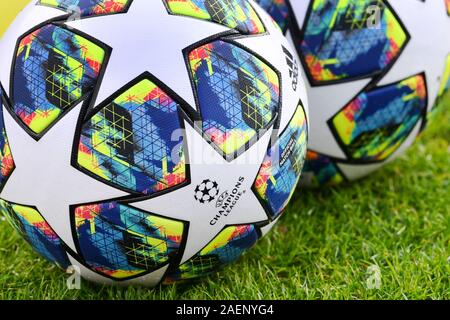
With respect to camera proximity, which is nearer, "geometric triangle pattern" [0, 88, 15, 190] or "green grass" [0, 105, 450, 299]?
"geometric triangle pattern" [0, 88, 15, 190]

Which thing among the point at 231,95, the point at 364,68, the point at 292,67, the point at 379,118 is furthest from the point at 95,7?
the point at 379,118

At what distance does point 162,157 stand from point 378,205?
1.41m

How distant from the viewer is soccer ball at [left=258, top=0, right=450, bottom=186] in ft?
8.75

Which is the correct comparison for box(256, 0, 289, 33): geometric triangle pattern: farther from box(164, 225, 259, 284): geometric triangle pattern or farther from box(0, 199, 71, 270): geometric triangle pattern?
box(0, 199, 71, 270): geometric triangle pattern

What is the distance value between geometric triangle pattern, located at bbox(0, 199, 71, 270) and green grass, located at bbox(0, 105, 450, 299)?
24 cm

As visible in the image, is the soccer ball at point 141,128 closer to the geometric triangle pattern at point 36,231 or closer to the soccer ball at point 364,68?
the geometric triangle pattern at point 36,231

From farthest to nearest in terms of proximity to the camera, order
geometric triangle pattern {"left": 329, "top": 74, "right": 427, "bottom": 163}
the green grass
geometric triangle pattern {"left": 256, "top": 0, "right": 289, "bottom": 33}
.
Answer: geometric triangle pattern {"left": 329, "top": 74, "right": 427, "bottom": 163} < geometric triangle pattern {"left": 256, "top": 0, "right": 289, "bottom": 33} < the green grass

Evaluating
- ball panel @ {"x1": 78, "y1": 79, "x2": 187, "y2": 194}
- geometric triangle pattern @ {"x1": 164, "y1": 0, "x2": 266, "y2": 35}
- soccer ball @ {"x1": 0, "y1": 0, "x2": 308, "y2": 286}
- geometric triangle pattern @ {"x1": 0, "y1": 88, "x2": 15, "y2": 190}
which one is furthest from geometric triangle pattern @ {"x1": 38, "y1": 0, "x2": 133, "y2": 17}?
geometric triangle pattern @ {"x1": 0, "y1": 88, "x2": 15, "y2": 190}

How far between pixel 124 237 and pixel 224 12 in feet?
2.67

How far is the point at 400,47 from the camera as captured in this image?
2762 mm

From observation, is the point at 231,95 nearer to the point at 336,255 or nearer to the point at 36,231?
the point at 36,231

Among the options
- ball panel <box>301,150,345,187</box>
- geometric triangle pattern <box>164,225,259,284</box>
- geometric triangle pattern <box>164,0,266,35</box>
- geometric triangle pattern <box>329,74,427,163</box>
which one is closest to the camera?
geometric triangle pattern <box>164,0,266,35</box>

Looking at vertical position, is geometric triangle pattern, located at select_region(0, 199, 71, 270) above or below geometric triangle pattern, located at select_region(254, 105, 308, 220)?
above
